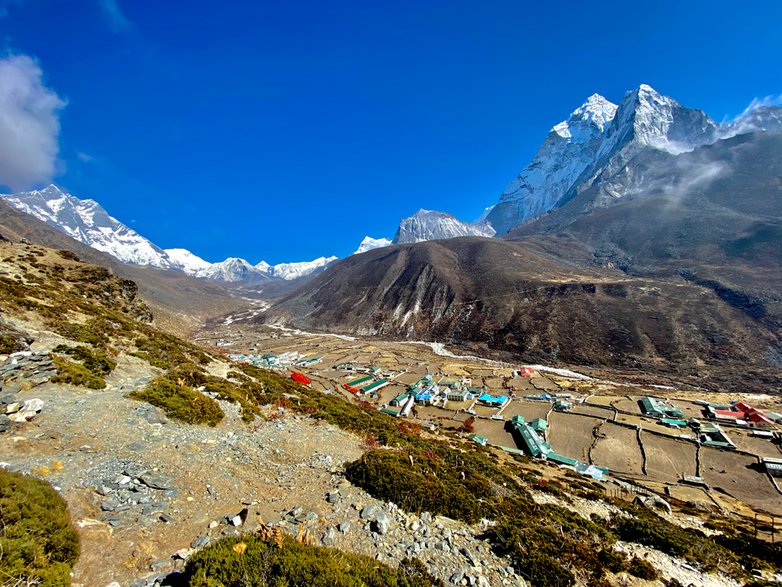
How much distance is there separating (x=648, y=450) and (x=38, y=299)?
180 ft

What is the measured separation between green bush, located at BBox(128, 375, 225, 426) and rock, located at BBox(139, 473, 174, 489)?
415cm

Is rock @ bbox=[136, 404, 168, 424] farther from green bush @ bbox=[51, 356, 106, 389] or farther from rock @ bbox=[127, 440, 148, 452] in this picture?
green bush @ bbox=[51, 356, 106, 389]

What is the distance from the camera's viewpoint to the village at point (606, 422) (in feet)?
95.5

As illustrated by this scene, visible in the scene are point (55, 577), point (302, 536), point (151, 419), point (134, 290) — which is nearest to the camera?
point (55, 577)

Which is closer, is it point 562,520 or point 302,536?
point 302,536

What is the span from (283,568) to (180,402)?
10.3m

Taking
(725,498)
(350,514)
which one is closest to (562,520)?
(350,514)

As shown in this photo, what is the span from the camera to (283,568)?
646cm

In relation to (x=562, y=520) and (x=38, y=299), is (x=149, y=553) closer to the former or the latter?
(x=562, y=520)

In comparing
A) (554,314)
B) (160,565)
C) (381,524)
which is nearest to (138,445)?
(160,565)

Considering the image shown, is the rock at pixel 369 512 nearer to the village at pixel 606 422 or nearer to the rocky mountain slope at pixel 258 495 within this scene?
the rocky mountain slope at pixel 258 495

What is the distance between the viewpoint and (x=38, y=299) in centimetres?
2073

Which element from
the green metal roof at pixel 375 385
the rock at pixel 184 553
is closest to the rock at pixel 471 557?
the rock at pixel 184 553

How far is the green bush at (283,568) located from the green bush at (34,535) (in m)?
2.11
